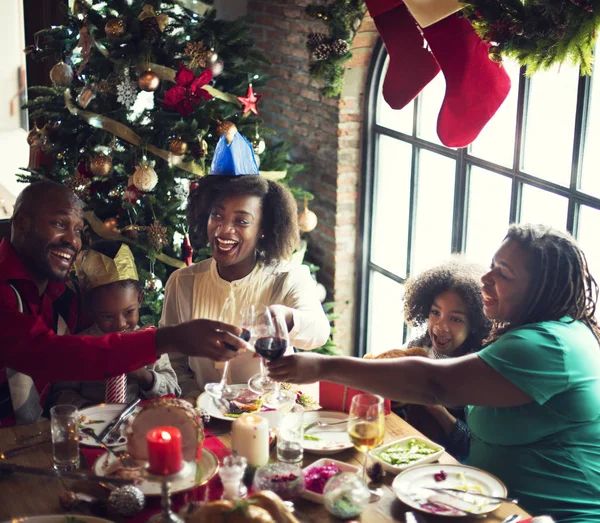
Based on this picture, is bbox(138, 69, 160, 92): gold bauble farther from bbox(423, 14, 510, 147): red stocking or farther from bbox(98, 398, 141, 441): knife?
bbox(98, 398, 141, 441): knife

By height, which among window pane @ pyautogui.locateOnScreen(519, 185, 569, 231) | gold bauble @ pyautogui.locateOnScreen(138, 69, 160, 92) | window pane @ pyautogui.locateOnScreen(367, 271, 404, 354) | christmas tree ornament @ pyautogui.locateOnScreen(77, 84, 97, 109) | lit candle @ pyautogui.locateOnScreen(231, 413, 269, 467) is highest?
gold bauble @ pyautogui.locateOnScreen(138, 69, 160, 92)

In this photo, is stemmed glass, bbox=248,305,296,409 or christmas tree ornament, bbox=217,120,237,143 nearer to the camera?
stemmed glass, bbox=248,305,296,409

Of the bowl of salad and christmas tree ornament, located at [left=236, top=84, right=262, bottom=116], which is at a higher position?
christmas tree ornament, located at [left=236, top=84, right=262, bottom=116]

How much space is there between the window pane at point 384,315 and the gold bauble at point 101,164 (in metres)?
1.51

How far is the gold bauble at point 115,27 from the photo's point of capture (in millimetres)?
3410

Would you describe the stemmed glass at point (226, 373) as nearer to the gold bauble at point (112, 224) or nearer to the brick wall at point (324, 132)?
the gold bauble at point (112, 224)

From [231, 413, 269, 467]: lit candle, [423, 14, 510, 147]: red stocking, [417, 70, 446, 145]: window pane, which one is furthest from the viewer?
[417, 70, 446, 145]: window pane

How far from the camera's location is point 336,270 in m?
4.30

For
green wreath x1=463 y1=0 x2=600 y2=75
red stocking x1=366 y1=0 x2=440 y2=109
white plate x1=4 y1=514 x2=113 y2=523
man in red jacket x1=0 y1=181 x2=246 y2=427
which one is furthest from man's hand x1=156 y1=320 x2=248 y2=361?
red stocking x1=366 y1=0 x2=440 y2=109

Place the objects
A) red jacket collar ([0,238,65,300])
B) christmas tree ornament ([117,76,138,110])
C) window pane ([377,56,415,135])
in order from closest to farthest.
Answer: red jacket collar ([0,238,65,300]) < christmas tree ornament ([117,76,138,110]) < window pane ([377,56,415,135])

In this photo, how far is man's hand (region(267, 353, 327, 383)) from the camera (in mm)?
2092

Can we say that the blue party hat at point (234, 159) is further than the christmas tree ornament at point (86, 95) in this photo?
No

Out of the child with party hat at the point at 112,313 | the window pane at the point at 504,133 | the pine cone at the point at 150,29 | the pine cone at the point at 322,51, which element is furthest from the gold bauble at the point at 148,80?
the window pane at the point at 504,133

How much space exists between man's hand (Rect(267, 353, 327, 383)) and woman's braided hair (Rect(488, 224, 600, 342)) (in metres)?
0.54
